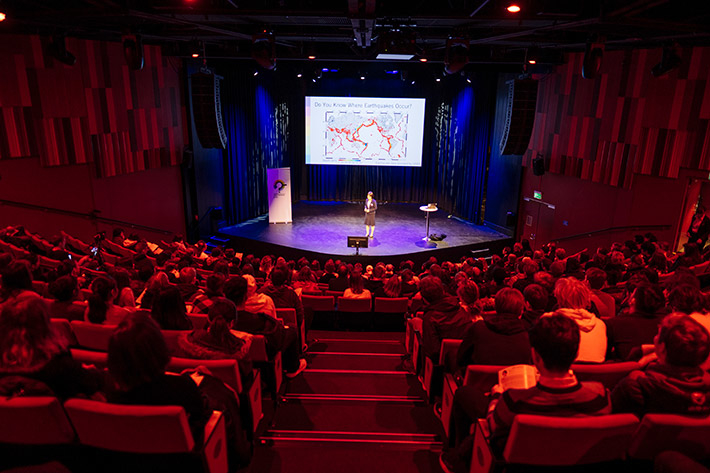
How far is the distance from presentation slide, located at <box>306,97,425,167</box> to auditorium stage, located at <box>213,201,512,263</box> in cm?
219

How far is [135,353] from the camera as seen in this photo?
196 centimetres

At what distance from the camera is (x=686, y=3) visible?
6.77 metres

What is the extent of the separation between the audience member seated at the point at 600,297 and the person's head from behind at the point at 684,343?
93.7 inches

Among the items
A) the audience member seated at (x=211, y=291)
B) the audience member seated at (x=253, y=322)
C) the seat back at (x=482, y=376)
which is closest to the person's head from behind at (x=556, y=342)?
the seat back at (x=482, y=376)

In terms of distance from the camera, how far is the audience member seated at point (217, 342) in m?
2.82

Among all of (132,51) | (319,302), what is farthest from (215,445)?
(132,51)

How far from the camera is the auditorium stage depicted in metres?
11.5

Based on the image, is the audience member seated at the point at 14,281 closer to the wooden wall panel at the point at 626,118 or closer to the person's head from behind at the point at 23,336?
the person's head from behind at the point at 23,336

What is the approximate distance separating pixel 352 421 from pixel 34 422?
6.74ft

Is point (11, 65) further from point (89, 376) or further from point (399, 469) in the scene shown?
point (399, 469)

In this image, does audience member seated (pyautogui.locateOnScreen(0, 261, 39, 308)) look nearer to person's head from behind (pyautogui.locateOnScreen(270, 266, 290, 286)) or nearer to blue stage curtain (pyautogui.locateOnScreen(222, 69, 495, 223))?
person's head from behind (pyautogui.locateOnScreen(270, 266, 290, 286))

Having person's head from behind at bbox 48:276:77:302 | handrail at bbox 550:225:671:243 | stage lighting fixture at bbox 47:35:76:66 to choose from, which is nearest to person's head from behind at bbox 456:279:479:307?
person's head from behind at bbox 48:276:77:302

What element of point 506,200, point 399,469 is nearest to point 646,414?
point 399,469

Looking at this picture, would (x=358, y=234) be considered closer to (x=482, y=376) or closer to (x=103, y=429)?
(x=482, y=376)
